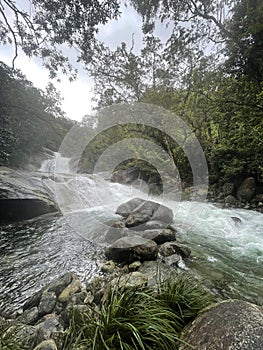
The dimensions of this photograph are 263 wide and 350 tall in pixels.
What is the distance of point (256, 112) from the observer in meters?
7.10

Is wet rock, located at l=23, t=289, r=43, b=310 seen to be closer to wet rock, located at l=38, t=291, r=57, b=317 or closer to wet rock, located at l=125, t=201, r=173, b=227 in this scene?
wet rock, located at l=38, t=291, r=57, b=317

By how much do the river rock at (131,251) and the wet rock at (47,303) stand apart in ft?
5.15

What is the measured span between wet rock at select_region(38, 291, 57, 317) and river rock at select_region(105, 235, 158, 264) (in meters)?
1.57

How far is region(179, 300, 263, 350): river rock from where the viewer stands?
4.06 ft

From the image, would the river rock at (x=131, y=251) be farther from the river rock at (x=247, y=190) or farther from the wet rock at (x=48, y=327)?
the river rock at (x=247, y=190)

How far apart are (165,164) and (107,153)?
8.31 m

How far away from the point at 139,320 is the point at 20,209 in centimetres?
683

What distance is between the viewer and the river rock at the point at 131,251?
4078mm

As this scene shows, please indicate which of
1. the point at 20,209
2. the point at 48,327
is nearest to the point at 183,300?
the point at 48,327

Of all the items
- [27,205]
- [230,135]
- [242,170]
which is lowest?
[27,205]

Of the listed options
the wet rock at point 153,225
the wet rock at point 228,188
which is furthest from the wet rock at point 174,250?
the wet rock at point 228,188

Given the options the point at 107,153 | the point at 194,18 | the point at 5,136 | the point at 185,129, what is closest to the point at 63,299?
the point at 5,136

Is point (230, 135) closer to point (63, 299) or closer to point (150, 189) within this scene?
point (150, 189)

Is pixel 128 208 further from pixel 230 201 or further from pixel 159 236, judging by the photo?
pixel 230 201
